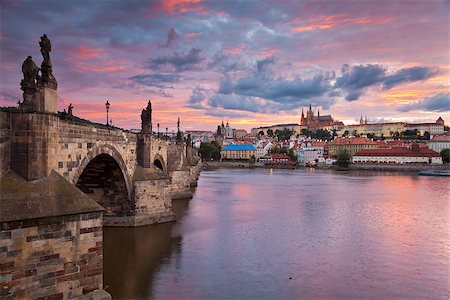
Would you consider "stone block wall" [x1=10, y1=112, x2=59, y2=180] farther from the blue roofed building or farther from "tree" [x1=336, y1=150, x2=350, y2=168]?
the blue roofed building

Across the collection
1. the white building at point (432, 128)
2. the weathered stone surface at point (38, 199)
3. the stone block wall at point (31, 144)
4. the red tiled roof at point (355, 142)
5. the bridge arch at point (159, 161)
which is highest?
the white building at point (432, 128)

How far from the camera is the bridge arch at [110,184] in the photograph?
19797 millimetres

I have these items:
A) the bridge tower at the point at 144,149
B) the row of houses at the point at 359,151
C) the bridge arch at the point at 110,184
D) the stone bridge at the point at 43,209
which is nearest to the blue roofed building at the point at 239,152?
the row of houses at the point at 359,151

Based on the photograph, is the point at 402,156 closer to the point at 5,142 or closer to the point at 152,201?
the point at 152,201

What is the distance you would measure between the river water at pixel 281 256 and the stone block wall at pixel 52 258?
2.28 metres

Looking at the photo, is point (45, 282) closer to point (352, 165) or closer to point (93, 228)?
point (93, 228)

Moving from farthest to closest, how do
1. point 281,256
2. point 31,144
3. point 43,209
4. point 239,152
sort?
1. point 239,152
2. point 281,256
3. point 31,144
4. point 43,209

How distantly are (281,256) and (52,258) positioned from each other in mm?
10004

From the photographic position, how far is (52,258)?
9.59 metres

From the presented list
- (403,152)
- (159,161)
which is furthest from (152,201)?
(403,152)

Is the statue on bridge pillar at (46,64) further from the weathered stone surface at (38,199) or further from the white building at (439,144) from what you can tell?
the white building at (439,144)

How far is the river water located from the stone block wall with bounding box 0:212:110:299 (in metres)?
2.28

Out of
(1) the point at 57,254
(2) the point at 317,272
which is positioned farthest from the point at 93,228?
(2) the point at 317,272

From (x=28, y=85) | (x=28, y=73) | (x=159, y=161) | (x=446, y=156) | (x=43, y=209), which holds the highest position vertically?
(x=28, y=73)
